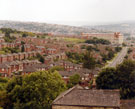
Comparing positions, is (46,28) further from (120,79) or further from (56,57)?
(120,79)

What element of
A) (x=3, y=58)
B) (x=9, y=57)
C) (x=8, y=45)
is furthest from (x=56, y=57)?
(x=3, y=58)

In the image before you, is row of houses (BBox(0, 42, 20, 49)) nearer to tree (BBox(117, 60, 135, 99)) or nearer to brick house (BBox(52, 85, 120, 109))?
tree (BBox(117, 60, 135, 99))

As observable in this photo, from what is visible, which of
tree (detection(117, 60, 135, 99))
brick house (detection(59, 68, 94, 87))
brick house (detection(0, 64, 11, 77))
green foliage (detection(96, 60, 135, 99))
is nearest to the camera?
tree (detection(117, 60, 135, 99))

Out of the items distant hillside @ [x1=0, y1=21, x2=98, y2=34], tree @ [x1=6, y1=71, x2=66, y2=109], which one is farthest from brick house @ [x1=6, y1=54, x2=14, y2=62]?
distant hillside @ [x1=0, y1=21, x2=98, y2=34]

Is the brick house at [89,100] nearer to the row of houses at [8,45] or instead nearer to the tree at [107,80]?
the tree at [107,80]

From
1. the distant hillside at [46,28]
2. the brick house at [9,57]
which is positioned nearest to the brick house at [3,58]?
the brick house at [9,57]

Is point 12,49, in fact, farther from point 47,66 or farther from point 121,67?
point 121,67
